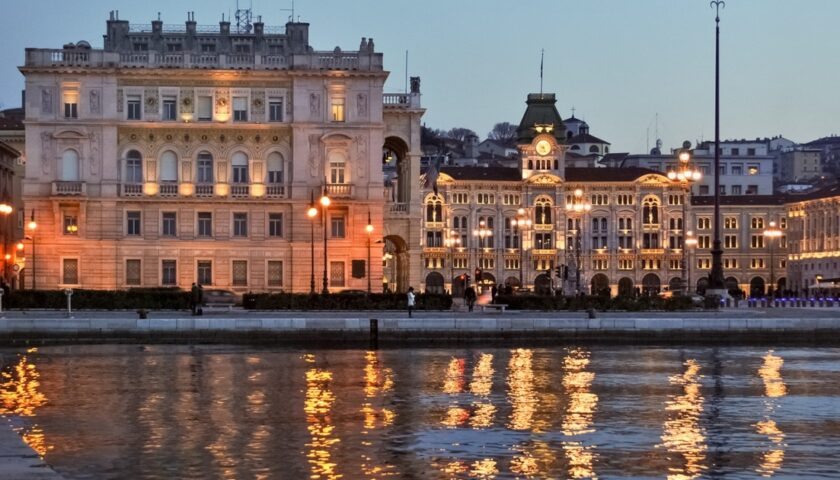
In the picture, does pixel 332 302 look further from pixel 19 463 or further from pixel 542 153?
pixel 542 153

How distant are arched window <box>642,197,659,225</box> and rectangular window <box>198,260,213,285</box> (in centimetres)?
8041

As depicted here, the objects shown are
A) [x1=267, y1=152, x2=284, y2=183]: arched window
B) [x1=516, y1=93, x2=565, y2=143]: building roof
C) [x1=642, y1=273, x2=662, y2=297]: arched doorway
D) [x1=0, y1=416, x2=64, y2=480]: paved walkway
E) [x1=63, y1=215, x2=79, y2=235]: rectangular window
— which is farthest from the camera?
[x1=516, y1=93, x2=565, y2=143]: building roof

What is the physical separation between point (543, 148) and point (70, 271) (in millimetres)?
79324

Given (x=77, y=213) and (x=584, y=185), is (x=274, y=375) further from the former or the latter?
(x=584, y=185)

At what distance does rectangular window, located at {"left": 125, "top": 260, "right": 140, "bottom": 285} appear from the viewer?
86.2 metres

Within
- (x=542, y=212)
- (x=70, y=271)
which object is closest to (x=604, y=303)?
(x=70, y=271)

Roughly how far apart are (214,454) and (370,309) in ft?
152

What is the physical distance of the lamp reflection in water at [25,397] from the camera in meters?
26.6

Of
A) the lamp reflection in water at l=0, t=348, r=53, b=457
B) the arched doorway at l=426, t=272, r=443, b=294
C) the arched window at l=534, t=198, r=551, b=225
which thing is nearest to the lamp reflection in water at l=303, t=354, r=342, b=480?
the lamp reflection in water at l=0, t=348, r=53, b=457

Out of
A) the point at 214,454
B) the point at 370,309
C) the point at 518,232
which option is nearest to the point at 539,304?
the point at 370,309

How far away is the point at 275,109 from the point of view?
87750mm

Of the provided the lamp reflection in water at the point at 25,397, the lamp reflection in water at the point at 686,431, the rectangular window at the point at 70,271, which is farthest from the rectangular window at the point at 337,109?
the lamp reflection in water at the point at 686,431

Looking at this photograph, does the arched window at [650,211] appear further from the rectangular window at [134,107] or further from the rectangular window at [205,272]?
the rectangular window at [134,107]

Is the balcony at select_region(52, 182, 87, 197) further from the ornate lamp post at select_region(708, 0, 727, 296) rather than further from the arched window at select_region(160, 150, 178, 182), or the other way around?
the ornate lamp post at select_region(708, 0, 727, 296)
